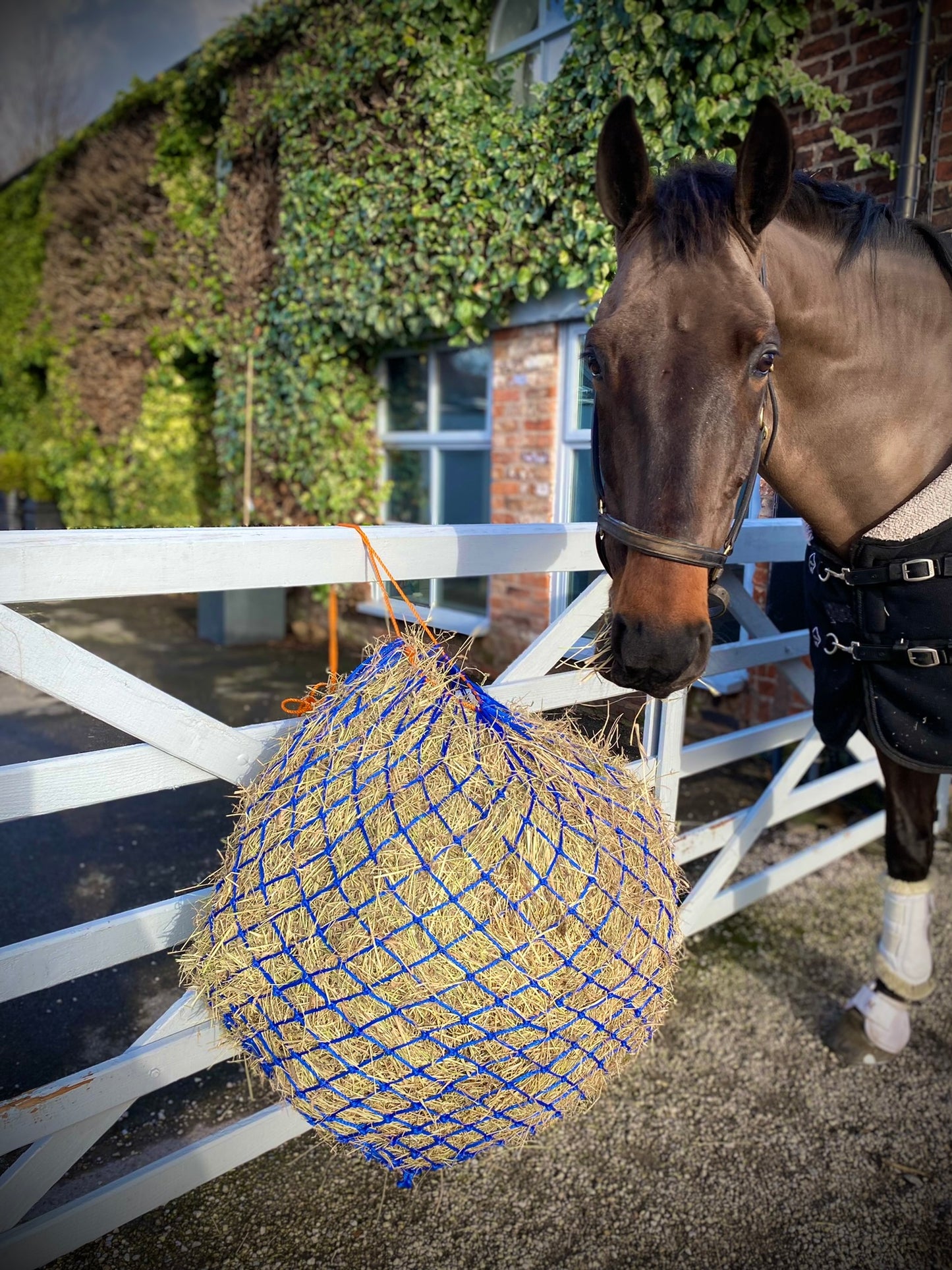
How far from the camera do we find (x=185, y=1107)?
213 centimetres

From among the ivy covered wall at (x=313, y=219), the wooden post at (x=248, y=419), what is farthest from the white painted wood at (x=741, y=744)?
the wooden post at (x=248, y=419)

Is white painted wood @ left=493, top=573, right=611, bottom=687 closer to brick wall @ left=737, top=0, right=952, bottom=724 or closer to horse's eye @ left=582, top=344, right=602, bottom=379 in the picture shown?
horse's eye @ left=582, top=344, right=602, bottom=379

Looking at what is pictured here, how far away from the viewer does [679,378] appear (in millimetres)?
1316

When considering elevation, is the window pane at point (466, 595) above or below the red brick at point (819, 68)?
below

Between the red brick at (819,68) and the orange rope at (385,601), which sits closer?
the orange rope at (385,601)

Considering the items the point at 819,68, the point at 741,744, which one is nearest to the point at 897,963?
the point at 741,744

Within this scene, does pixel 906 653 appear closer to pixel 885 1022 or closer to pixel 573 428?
pixel 885 1022

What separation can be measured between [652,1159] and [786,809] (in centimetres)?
135

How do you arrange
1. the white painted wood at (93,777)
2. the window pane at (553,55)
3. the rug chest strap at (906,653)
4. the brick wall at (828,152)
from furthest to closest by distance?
1. the window pane at (553,55)
2. the brick wall at (828,152)
3. the rug chest strap at (906,653)
4. the white painted wood at (93,777)

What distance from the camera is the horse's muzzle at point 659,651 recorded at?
4.14 ft

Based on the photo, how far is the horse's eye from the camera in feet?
4.59

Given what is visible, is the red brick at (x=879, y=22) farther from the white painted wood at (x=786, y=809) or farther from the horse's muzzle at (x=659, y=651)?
the horse's muzzle at (x=659, y=651)

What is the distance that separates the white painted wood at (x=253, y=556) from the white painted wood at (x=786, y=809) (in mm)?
938

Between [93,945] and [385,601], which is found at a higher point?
[385,601]
